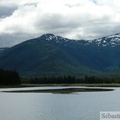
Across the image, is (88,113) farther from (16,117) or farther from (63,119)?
(16,117)

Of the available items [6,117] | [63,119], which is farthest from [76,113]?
[6,117]

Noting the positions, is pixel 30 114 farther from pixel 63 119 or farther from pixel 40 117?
pixel 63 119

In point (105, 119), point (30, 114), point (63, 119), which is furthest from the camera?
point (30, 114)

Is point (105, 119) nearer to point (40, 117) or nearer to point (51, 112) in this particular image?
point (40, 117)

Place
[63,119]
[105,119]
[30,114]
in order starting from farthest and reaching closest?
1. [30,114]
2. [63,119]
3. [105,119]

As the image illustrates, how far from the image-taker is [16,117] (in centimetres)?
7044

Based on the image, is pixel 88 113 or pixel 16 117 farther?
pixel 88 113

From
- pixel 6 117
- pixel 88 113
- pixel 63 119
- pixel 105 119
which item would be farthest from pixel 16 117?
pixel 105 119

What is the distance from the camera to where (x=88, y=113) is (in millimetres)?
74938

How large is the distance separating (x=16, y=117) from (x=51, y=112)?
1003 centimetres

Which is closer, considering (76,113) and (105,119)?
(105,119)

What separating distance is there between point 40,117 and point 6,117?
684 cm

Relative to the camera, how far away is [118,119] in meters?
60.5

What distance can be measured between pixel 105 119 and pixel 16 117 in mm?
20039
